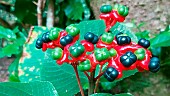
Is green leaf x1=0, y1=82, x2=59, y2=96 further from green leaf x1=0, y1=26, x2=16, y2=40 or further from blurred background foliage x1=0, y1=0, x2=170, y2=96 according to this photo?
green leaf x1=0, y1=26, x2=16, y2=40

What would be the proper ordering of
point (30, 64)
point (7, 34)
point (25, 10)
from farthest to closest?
point (25, 10) → point (7, 34) → point (30, 64)

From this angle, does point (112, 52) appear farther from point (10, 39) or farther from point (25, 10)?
point (25, 10)

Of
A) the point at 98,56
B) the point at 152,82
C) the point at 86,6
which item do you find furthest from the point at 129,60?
the point at 86,6

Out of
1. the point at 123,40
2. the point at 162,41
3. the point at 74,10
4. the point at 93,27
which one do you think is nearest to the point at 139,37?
the point at 162,41

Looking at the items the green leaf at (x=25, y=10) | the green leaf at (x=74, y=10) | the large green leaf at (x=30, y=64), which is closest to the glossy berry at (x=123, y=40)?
the large green leaf at (x=30, y=64)

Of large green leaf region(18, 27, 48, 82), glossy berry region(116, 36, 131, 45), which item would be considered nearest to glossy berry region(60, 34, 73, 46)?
glossy berry region(116, 36, 131, 45)

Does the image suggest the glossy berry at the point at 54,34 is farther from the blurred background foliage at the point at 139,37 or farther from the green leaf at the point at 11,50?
the green leaf at the point at 11,50
